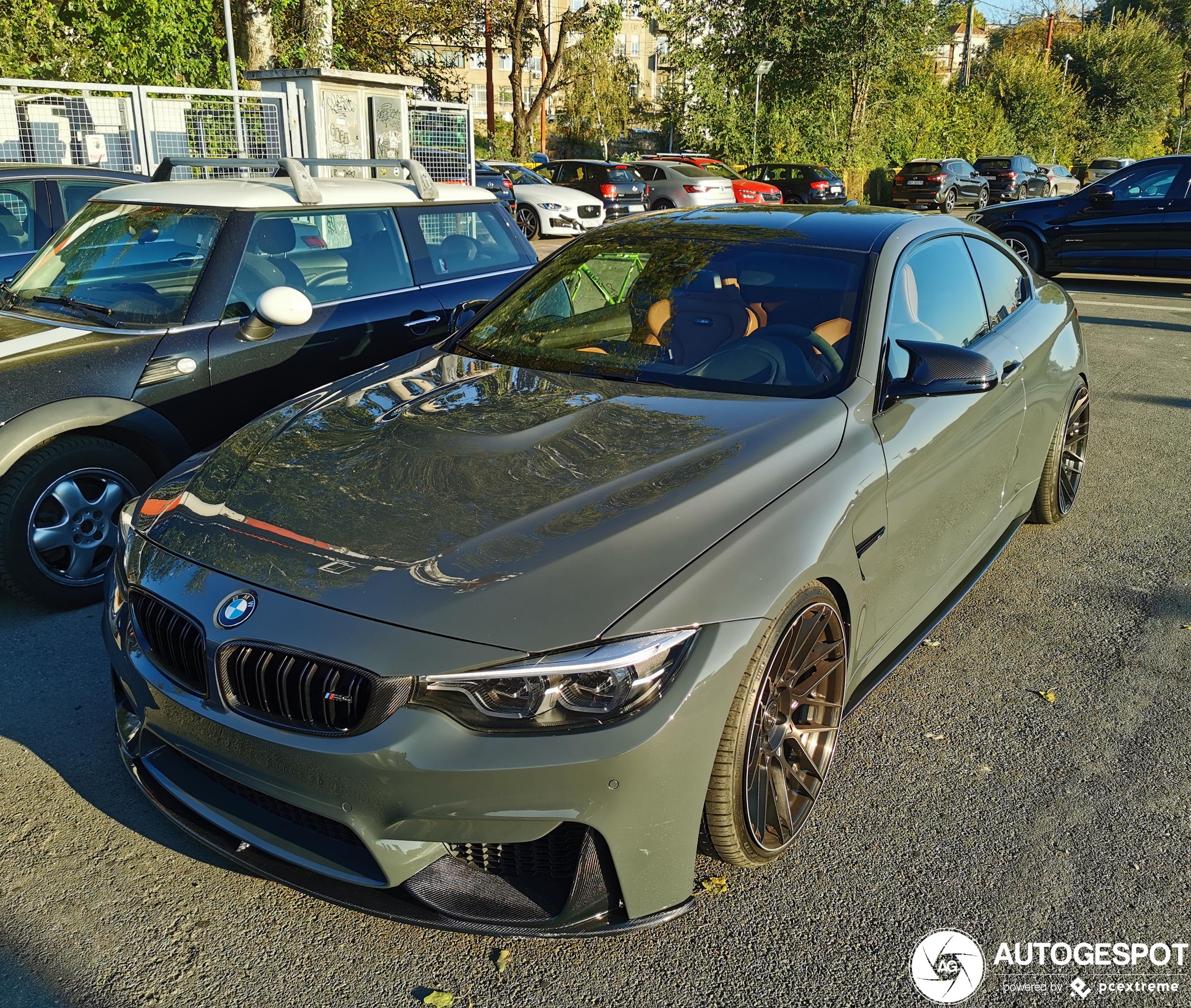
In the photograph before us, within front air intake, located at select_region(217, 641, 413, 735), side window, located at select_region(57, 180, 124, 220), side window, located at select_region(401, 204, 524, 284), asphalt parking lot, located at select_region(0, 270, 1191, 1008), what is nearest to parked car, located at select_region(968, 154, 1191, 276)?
side window, located at select_region(401, 204, 524, 284)

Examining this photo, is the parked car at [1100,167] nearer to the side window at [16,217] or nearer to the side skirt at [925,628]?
the side window at [16,217]

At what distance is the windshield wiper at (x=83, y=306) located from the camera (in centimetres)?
457

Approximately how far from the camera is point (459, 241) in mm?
5988

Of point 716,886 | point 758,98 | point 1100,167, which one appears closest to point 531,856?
point 716,886

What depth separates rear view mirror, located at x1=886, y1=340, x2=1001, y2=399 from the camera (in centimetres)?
319

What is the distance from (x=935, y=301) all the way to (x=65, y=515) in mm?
3483

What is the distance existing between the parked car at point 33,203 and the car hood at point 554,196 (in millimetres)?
12616

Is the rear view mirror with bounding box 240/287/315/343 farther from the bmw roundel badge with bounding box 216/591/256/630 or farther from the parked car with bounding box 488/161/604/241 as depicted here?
the parked car with bounding box 488/161/604/241

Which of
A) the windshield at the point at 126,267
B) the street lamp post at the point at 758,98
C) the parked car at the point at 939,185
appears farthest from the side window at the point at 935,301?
the street lamp post at the point at 758,98

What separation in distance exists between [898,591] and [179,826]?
2163 millimetres

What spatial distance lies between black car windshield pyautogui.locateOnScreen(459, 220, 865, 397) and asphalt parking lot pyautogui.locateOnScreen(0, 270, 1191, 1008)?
1290mm

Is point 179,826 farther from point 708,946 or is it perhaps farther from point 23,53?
point 23,53

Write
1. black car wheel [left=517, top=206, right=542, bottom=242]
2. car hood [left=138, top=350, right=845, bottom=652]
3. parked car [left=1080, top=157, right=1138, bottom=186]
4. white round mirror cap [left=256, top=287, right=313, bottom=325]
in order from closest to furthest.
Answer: car hood [left=138, top=350, right=845, bottom=652] < white round mirror cap [left=256, top=287, right=313, bottom=325] < black car wheel [left=517, top=206, right=542, bottom=242] < parked car [left=1080, top=157, right=1138, bottom=186]

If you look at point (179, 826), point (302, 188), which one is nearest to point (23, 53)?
point (302, 188)
